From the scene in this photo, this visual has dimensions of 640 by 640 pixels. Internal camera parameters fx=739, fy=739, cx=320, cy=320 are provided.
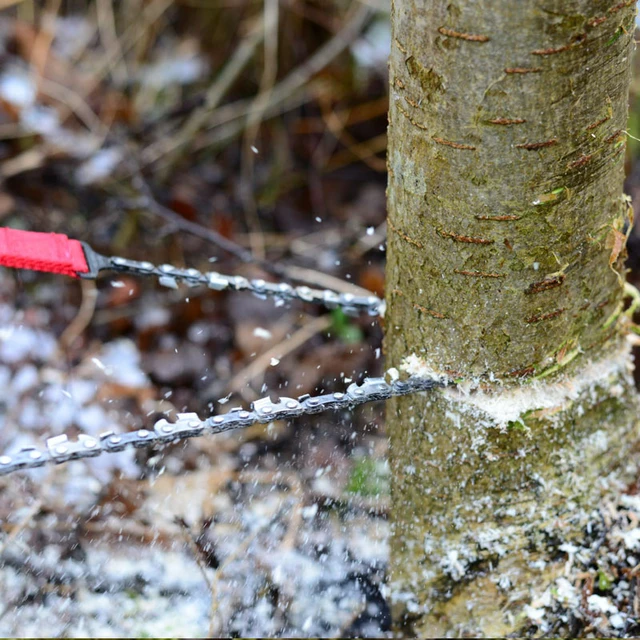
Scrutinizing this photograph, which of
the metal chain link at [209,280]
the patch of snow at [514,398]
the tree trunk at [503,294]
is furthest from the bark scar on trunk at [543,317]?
the metal chain link at [209,280]

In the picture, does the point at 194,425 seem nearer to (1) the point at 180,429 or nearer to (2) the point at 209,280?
(1) the point at 180,429

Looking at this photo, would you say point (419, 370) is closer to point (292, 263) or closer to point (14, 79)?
point (292, 263)

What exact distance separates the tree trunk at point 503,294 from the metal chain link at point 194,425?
84 mm

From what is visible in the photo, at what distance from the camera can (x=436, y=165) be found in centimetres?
99

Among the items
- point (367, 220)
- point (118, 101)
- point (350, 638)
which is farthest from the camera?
point (118, 101)

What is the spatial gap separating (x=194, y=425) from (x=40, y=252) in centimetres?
37

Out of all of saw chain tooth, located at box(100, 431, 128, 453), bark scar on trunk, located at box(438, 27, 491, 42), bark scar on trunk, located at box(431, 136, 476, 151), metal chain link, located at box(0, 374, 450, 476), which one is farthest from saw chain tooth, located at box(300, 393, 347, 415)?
bark scar on trunk, located at box(438, 27, 491, 42)

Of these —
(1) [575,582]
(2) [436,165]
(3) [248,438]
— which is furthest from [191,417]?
(3) [248,438]

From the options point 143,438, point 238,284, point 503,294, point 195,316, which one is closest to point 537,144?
point 503,294

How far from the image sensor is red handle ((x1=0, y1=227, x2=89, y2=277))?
1.12 metres

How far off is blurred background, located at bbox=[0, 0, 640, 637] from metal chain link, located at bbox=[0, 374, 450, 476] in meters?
0.53

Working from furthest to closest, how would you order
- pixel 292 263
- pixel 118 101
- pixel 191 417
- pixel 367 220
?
pixel 118 101, pixel 367 220, pixel 292 263, pixel 191 417

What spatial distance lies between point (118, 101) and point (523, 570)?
96.8 inches

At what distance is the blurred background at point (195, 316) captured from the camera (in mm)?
1602
